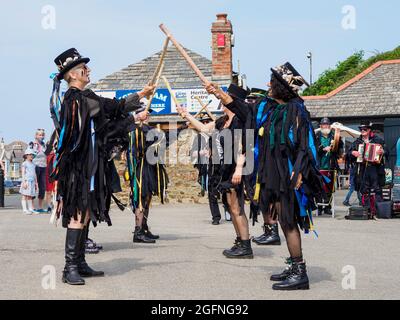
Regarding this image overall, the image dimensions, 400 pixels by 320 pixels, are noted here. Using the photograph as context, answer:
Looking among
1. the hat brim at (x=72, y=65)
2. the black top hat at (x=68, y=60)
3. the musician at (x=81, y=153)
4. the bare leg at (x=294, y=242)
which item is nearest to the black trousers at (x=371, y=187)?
the bare leg at (x=294, y=242)

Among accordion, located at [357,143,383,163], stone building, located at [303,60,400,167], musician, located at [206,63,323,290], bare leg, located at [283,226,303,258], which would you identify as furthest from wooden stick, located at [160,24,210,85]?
stone building, located at [303,60,400,167]

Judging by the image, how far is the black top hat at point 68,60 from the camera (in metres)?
6.61

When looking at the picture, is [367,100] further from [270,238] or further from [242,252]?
[242,252]

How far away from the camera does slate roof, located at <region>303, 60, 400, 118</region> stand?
29.5 meters

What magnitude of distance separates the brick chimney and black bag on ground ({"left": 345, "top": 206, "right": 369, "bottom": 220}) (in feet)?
30.1

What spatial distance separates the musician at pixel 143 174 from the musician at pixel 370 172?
589 cm

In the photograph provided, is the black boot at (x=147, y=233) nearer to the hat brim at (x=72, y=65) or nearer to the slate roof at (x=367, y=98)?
the hat brim at (x=72, y=65)

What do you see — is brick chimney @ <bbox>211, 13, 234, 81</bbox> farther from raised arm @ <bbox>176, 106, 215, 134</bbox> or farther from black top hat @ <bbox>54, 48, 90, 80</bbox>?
black top hat @ <bbox>54, 48, 90, 80</bbox>

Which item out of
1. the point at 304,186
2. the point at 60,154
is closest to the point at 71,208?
the point at 60,154

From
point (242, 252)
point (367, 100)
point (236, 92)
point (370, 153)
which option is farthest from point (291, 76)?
point (367, 100)

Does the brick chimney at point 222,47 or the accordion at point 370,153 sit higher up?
the brick chimney at point 222,47

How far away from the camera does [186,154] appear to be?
18.4 m
